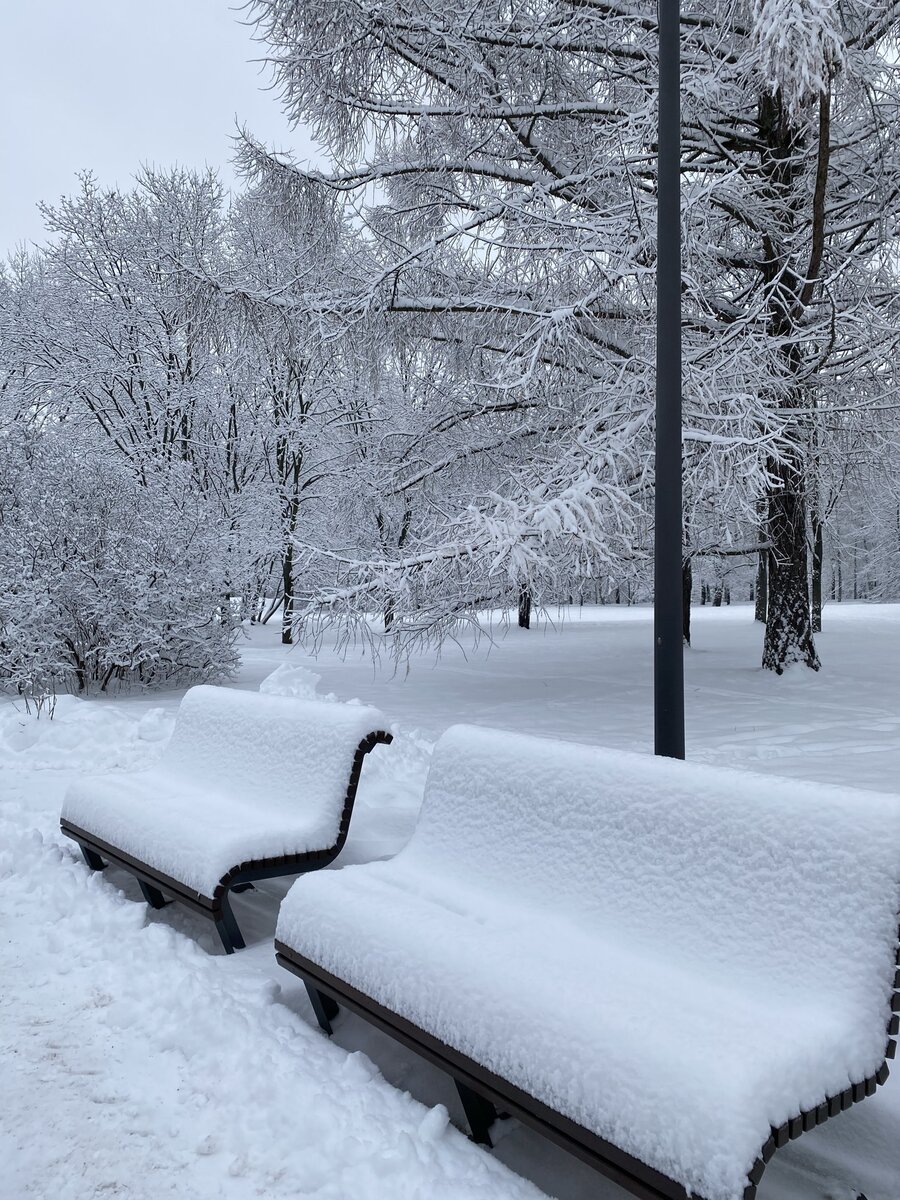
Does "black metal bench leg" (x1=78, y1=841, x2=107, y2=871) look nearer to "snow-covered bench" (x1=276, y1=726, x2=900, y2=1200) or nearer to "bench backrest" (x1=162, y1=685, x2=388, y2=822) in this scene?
"bench backrest" (x1=162, y1=685, x2=388, y2=822)

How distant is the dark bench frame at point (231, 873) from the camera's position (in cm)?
358

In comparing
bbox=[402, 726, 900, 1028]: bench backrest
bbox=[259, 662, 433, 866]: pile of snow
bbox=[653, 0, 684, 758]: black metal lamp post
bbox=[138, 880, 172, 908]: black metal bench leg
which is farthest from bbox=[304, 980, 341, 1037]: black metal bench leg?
bbox=[653, 0, 684, 758]: black metal lamp post

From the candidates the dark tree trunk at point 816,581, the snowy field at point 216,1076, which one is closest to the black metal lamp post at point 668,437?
the snowy field at point 216,1076

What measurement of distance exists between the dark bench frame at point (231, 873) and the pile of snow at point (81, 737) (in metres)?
2.65

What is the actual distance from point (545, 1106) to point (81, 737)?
6.05 m

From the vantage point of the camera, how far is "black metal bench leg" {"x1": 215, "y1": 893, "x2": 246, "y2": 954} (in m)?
3.68

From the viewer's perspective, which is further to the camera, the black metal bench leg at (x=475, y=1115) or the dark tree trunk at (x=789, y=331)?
the dark tree trunk at (x=789, y=331)

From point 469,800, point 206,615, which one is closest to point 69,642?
point 206,615

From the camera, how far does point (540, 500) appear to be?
7.55 m

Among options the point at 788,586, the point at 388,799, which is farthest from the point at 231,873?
the point at 788,586

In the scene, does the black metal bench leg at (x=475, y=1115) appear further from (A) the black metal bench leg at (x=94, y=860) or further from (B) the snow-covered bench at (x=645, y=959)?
(A) the black metal bench leg at (x=94, y=860)

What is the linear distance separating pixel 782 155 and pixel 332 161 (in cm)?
477

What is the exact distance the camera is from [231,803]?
4.41 m

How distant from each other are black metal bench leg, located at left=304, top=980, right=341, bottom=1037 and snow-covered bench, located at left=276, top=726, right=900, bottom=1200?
0.01 m
